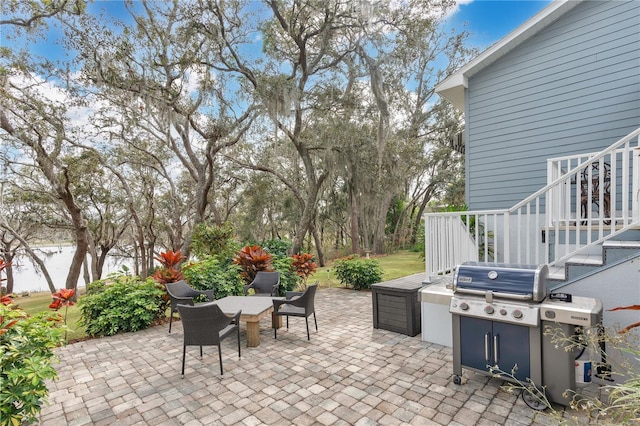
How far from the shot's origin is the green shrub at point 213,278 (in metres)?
5.41

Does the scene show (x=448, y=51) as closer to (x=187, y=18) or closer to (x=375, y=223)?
(x=375, y=223)

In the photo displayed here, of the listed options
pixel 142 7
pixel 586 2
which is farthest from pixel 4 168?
pixel 586 2

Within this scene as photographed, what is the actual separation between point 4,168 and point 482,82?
14061 millimetres

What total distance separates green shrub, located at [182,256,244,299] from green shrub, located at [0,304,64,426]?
2894 millimetres

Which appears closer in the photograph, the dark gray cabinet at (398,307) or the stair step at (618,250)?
the stair step at (618,250)

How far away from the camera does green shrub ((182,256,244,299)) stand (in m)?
5.41

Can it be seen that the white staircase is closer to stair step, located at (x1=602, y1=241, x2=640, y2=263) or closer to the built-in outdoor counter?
stair step, located at (x1=602, y1=241, x2=640, y2=263)

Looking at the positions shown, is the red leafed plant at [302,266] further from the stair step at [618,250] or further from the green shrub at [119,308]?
the stair step at [618,250]

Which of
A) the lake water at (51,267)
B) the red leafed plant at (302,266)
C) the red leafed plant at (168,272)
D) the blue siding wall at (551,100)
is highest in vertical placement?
the blue siding wall at (551,100)

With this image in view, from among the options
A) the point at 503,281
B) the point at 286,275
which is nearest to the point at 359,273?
the point at 286,275

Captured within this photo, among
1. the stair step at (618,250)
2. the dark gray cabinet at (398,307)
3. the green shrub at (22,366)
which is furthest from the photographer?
the dark gray cabinet at (398,307)

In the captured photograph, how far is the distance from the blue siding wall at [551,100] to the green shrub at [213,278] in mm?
4963

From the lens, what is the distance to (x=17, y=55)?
7.54 metres

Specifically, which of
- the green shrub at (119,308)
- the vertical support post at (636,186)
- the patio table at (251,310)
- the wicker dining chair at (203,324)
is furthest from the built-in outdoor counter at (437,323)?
the green shrub at (119,308)
